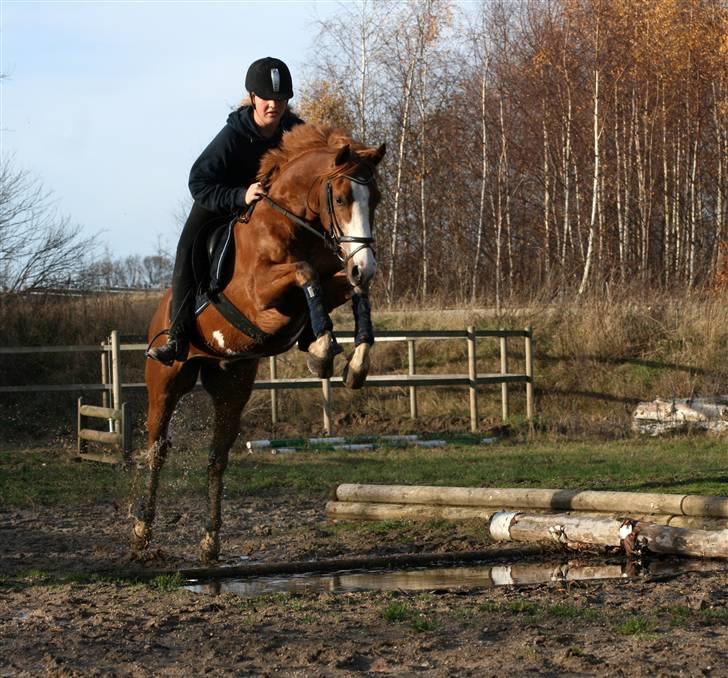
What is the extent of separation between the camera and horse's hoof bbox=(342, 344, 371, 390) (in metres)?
6.52

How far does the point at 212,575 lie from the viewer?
21.1ft

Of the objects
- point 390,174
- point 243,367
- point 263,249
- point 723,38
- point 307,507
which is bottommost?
point 307,507

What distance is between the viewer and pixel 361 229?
→ 251 inches

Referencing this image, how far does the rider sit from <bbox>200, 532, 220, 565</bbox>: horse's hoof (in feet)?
3.96

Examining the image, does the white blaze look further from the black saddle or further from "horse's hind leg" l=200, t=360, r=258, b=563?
"horse's hind leg" l=200, t=360, r=258, b=563

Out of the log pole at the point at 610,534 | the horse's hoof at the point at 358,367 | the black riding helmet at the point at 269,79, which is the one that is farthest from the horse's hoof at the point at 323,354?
the log pole at the point at 610,534

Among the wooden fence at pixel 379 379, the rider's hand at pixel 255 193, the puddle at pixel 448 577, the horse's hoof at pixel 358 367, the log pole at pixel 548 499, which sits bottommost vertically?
the puddle at pixel 448 577

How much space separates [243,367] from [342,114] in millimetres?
22941

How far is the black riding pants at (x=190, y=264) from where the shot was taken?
7691 mm

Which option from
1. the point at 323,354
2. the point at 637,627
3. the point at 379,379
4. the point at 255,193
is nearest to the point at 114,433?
the point at 379,379

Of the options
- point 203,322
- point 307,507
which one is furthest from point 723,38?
point 203,322

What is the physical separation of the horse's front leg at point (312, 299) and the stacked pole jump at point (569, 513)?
192 centimetres

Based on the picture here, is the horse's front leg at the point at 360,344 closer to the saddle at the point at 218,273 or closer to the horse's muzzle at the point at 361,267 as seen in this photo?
the horse's muzzle at the point at 361,267

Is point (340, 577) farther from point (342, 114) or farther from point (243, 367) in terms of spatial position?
point (342, 114)
